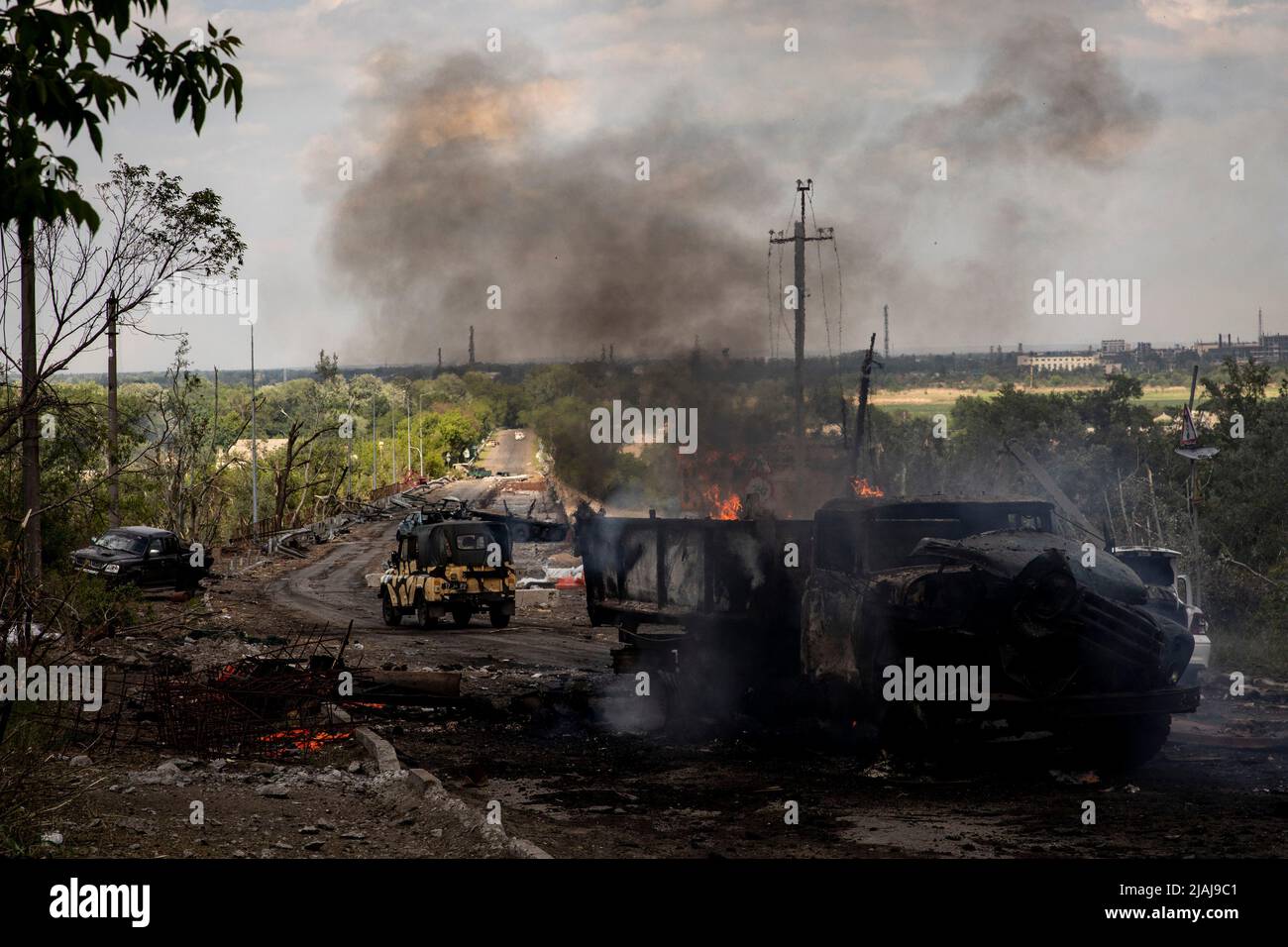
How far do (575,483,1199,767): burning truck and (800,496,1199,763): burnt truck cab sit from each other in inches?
0.5

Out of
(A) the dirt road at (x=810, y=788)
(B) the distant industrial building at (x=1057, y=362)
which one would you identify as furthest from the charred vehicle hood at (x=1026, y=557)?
(B) the distant industrial building at (x=1057, y=362)

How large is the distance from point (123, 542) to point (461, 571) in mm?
10188

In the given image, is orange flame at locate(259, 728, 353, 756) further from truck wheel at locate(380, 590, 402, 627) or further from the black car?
the black car

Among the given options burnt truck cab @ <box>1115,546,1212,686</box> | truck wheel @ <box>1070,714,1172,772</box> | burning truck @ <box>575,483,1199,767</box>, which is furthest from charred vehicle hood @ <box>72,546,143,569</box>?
truck wheel @ <box>1070,714,1172,772</box>

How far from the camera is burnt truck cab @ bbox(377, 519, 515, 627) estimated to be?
83.3 feet

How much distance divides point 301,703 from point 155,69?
9.37m

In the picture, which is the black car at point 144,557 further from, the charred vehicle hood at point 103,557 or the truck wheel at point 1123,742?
the truck wheel at point 1123,742

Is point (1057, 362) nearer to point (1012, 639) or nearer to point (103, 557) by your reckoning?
point (103, 557)

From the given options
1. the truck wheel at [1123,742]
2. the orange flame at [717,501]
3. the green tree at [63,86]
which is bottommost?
the truck wheel at [1123,742]

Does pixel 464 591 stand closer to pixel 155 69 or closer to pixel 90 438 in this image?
pixel 90 438

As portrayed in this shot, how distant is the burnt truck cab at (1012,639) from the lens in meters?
10.2

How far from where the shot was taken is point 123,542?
3064 cm

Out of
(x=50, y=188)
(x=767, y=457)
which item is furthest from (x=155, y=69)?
A: (x=767, y=457)

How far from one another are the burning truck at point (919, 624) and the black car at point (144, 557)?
19.0 metres
